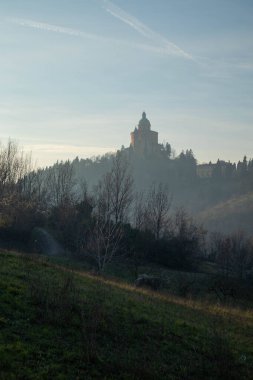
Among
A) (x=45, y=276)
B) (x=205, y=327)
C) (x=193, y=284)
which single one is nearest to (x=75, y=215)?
(x=193, y=284)

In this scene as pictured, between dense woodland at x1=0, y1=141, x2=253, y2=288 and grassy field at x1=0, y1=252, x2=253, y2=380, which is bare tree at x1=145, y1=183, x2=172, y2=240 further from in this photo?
grassy field at x1=0, y1=252, x2=253, y2=380

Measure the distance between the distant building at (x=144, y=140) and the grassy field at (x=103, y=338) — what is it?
14910 centimetres

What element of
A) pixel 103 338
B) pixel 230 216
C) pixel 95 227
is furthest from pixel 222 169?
pixel 103 338

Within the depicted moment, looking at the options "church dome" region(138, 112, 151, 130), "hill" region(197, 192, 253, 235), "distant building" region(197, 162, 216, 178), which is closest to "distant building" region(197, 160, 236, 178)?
"distant building" region(197, 162, 216, 178)

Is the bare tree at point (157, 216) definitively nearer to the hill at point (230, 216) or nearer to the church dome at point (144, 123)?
the hill at point (230, 216)

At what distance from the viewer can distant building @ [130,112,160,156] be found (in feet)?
538

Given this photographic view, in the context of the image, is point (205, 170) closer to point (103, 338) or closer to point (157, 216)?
point (157, 216)

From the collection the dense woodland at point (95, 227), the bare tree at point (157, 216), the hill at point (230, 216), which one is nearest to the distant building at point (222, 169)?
the hill at point (230, 216)

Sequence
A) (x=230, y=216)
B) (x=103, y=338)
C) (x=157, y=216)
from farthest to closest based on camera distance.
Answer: (x=230, y=216), (x=157, y=216), (x=103, y=338)

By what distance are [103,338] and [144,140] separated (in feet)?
514

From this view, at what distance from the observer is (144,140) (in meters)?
165

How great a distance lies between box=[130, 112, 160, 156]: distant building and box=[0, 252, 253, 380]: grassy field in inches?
5870

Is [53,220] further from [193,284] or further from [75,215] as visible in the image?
[193,284]

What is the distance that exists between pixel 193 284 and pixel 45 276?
56.0ft
